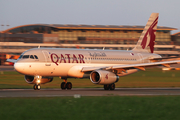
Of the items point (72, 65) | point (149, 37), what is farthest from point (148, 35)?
point (72, 65)

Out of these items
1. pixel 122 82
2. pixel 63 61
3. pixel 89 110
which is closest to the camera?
pixel 89 110

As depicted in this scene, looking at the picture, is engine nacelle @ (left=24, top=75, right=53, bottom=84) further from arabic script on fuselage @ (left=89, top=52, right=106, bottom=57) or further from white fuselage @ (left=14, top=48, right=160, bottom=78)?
arabic script on fuselage @ (left=89, top=52, right=106, bottom=57)

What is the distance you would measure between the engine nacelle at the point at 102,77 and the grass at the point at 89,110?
12.5 meters

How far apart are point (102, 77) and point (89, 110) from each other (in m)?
15.8

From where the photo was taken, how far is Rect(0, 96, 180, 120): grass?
14531 mm

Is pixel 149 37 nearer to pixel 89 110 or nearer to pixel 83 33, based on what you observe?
pixel 89 110

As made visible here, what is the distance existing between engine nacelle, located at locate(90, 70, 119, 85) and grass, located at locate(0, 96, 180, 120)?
1245 centimetres

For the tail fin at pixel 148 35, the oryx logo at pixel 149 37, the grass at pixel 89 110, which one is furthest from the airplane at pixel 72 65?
the grass at pixel 89 110

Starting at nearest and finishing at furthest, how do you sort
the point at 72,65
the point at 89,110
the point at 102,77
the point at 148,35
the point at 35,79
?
1. the point at 89,110
2. the point at 102,77
3. the point at 35,79
4. the point at 72,65
5. the point at 148,35

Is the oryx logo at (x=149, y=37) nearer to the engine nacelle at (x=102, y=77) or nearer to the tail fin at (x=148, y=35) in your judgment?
the tail fin at (x=148, y=35)

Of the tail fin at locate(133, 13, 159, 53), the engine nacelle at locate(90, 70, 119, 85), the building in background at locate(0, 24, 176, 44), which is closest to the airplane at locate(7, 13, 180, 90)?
the engine nacelle at locate(90, 70, 119, 85)

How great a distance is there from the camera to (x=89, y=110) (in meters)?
16.1

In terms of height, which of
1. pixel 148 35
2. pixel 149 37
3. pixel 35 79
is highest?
pixel 148 35

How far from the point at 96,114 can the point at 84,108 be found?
1.73 metres
